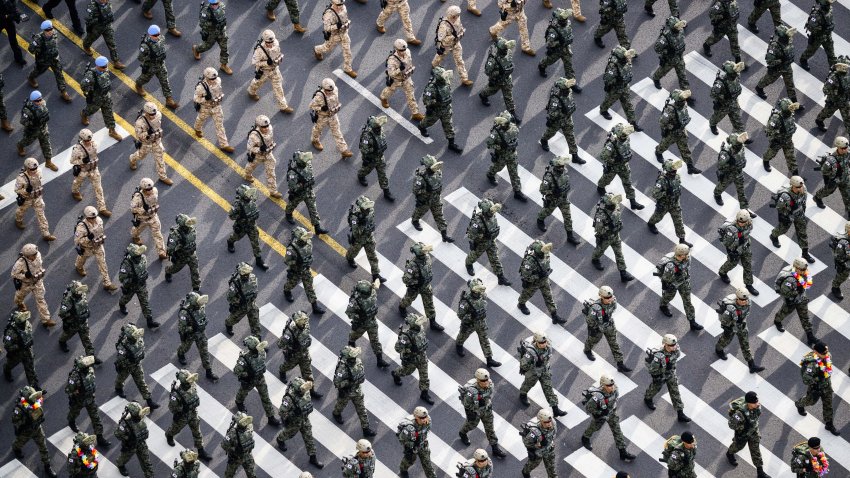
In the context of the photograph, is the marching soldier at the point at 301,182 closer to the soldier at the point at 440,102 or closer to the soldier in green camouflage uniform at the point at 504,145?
the soldier at the point at 440,102

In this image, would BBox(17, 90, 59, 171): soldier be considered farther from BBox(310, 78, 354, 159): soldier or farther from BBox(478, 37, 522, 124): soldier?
BBox(478, 37, 522, 124): soldier

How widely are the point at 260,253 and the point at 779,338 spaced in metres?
13.7

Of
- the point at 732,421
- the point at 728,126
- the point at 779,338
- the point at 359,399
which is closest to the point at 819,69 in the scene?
the point at 728,126

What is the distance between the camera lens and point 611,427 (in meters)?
55.0

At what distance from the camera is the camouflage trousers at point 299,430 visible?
5406 cm

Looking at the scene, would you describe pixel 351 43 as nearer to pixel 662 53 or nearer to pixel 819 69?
pixel 662 53

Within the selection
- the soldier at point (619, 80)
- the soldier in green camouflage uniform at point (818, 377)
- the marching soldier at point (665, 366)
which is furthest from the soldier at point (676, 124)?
the soldier in green camouflage uniform at point (818, 377)

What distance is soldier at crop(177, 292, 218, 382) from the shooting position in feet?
181

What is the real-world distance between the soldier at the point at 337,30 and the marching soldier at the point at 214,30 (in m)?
2.69

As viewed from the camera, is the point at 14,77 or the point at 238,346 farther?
the point at 14,77

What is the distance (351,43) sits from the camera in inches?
2571

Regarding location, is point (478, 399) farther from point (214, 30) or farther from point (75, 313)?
point (214, 30)

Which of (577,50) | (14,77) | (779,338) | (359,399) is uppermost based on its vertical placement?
(577,50)

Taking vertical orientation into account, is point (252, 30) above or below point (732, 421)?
above
